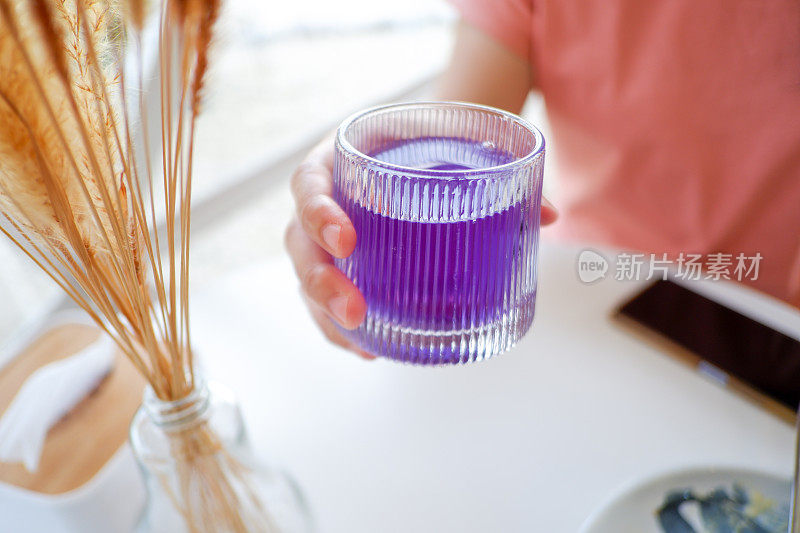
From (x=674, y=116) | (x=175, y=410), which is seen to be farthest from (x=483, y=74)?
(x=175, y=410)

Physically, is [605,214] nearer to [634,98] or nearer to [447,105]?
[634,98]

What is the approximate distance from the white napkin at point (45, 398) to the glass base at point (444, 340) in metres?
0.20

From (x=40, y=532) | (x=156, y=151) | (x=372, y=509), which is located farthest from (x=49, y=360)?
(x=156, y=151)

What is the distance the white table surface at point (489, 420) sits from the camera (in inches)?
15.8

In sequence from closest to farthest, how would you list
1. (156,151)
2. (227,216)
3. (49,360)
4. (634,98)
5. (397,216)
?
(397,216) < (49,360) < (634,98) < (156,151) < (227,216)

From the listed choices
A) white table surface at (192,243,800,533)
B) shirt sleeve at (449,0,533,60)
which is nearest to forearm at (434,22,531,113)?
shirt sleeve at (449,0,533,60)

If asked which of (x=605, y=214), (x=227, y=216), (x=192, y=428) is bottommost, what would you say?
(x=227, y=216)

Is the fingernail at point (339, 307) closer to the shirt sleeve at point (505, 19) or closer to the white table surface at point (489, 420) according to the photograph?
the white table surface at point (489, 420)

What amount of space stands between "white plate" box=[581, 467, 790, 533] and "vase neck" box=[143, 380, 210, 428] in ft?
0.74

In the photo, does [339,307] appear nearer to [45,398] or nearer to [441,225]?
[441,225]

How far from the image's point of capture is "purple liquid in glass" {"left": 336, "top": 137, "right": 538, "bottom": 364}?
1.01 ft

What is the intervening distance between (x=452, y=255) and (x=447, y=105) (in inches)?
4.0

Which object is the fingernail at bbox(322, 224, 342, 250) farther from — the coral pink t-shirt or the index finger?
the coral pink t-shirt

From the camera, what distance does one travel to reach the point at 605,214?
2.23ft
